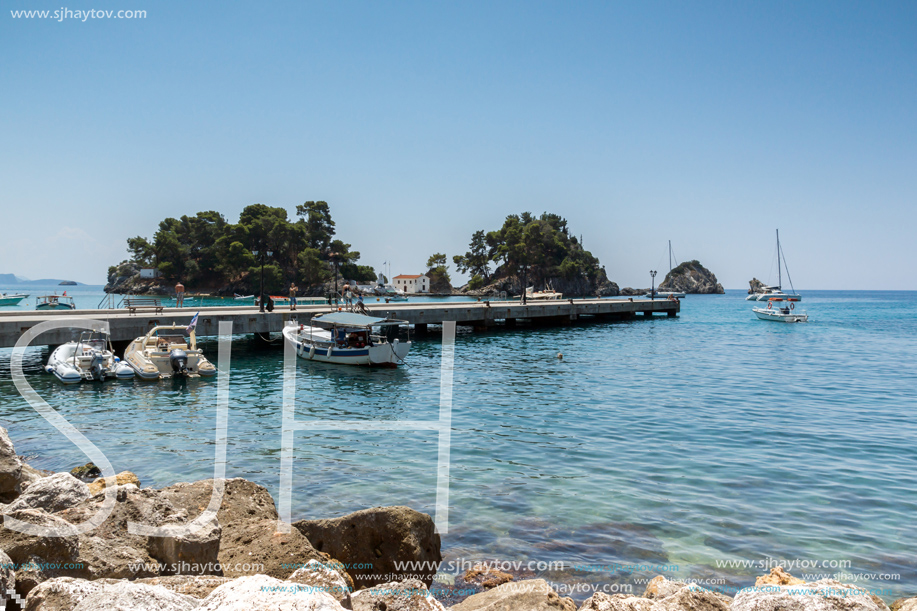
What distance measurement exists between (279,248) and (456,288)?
6599 centimetres

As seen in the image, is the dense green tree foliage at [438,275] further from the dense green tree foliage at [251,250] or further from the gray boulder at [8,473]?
the gray boulder at [8,473]

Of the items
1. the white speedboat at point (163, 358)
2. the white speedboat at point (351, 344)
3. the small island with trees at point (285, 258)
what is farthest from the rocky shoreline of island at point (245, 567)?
the small island with trees at point (285, 258)

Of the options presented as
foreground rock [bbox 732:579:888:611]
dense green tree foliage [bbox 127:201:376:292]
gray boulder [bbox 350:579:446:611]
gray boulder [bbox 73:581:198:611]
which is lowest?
gray boulder [bbox 350:579:446:611]

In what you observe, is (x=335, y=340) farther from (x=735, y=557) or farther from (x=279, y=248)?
(x=279, y=248)

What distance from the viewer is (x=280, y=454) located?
41.4 feet

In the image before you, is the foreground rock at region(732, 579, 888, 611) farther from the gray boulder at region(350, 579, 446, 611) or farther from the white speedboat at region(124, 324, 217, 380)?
the white speedboat at region(124, 324, 217, 380)

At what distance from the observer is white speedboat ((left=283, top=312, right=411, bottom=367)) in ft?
89.0

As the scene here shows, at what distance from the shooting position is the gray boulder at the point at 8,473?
702cm

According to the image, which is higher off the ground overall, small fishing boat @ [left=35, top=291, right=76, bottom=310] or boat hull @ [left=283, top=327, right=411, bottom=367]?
small fishing boat @ [left=35, top=291, right=76, bottom=310]

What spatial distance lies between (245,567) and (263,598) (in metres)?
2.96

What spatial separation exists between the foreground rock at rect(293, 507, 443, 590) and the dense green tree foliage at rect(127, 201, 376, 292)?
4601 inches

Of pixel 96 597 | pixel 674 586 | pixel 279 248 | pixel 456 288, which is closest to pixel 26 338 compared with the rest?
pixel 96 597

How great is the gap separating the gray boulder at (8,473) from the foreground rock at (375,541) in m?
3.82

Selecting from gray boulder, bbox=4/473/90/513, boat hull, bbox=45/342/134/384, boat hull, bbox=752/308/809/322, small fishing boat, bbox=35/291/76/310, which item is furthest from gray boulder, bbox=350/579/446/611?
boat hull, bbox=752/308/809/322
